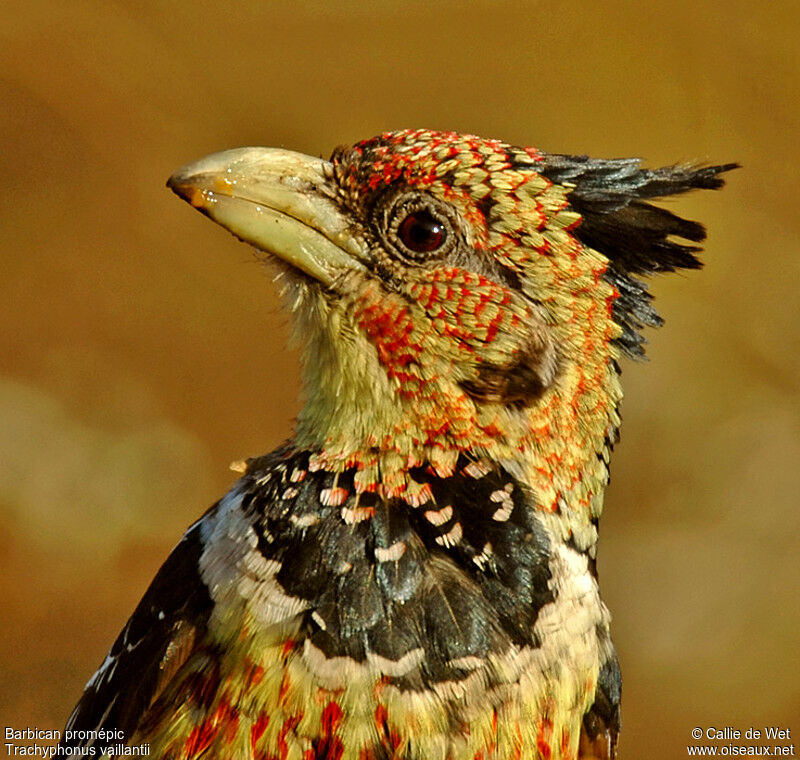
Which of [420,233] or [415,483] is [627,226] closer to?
[420,233]

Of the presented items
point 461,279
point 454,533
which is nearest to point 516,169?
point 461,279

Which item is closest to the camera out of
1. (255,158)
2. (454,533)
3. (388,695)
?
(388,695)

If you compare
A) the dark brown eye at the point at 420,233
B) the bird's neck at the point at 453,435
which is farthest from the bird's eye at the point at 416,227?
the bird's neck at the point at 453,435

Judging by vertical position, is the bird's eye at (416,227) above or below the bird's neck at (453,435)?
above

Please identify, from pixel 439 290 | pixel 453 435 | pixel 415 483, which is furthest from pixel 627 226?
pixel 415 483

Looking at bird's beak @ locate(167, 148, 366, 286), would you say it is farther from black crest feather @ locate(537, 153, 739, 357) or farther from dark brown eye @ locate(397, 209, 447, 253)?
black crest feather @ locate(537, 153, 739, 357)

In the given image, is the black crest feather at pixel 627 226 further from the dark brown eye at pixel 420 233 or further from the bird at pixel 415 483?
the dark brown eye at pixel 420 233

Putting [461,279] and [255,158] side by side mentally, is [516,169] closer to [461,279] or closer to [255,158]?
[461,279]
